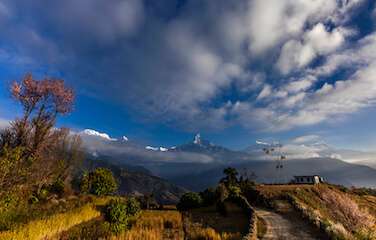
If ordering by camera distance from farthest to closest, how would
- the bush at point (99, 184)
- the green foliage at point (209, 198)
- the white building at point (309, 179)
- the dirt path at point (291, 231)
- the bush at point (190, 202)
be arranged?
1. the white building at point (309, 179)
2. the bush at point (99, 184)
3. the green foliage at point (209, 198)
4. the bush at point (190, 202)
5. the dirt path at point (291, 231)

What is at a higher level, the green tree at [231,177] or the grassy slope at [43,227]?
the green tree at [231,177]

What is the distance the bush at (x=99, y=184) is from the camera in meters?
47.3

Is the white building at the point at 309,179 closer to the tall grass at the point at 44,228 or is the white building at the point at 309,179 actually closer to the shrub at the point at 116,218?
the shrub at the point at 116,218

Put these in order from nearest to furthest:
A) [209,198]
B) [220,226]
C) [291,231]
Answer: [291,231] < [220,226] < [209,198]

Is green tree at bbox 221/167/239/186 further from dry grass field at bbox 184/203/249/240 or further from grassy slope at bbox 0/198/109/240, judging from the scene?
grassy slope at bbox 0/198/109/240

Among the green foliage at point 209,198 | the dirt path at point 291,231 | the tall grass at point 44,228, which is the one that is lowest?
the dirt path at point 291,231

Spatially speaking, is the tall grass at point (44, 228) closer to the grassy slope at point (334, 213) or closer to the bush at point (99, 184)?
the grassy slope at point (334, 213)

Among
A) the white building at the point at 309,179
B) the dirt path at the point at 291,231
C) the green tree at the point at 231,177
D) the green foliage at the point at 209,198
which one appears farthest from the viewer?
the white building at the point at 309,179

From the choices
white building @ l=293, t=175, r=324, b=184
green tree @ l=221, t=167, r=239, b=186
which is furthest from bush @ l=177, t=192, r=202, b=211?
white building @ l=293, t=175, r=324, b=184

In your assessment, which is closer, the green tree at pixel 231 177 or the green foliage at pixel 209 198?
the green foliage at pixel 209 198

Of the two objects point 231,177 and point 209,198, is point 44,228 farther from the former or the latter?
point 231,177

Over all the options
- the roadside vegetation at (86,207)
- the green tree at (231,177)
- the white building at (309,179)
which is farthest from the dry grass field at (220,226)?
the white building at (309,179)

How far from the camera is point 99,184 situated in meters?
47.4

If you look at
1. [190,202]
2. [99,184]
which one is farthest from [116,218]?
[99,184]
